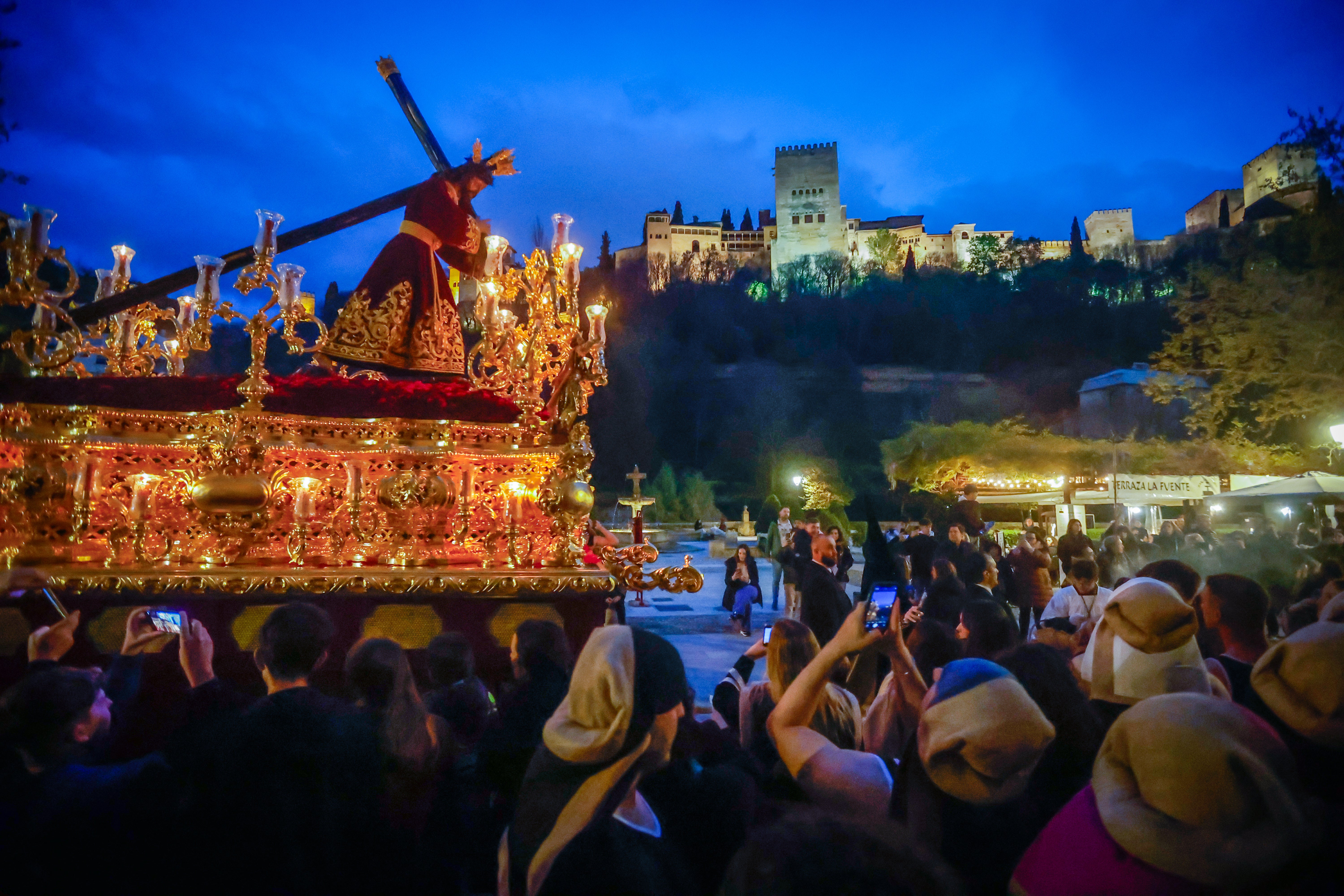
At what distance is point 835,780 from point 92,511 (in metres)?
4.71

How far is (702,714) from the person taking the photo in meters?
5.39

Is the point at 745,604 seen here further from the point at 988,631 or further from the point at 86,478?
the point at 86,478

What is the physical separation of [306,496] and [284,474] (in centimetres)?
40

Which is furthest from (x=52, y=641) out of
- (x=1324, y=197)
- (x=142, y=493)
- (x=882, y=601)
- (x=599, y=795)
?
(x=1324, y=197)

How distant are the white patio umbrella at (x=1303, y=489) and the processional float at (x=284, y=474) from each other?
10.7m

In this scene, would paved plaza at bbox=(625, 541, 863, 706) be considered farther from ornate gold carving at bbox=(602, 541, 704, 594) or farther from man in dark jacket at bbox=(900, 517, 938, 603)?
man in dark jacket at bbox=(900, 517, 938, 603)

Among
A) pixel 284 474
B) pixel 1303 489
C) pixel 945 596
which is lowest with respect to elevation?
pixel 945 596

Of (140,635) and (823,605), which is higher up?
(823,605)

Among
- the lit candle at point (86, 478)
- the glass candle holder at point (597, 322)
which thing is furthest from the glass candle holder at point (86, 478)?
the glass candle holder at point (597, 322)

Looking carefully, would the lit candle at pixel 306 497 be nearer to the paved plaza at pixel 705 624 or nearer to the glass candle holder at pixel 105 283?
the paved plaza at pixel 705 624

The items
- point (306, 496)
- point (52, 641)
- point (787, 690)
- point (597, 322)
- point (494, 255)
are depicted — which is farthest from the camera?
point (494, 255)

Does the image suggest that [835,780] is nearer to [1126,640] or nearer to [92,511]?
[1126,640]

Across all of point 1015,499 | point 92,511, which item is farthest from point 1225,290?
point 92,511

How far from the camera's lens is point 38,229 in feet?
14.9
